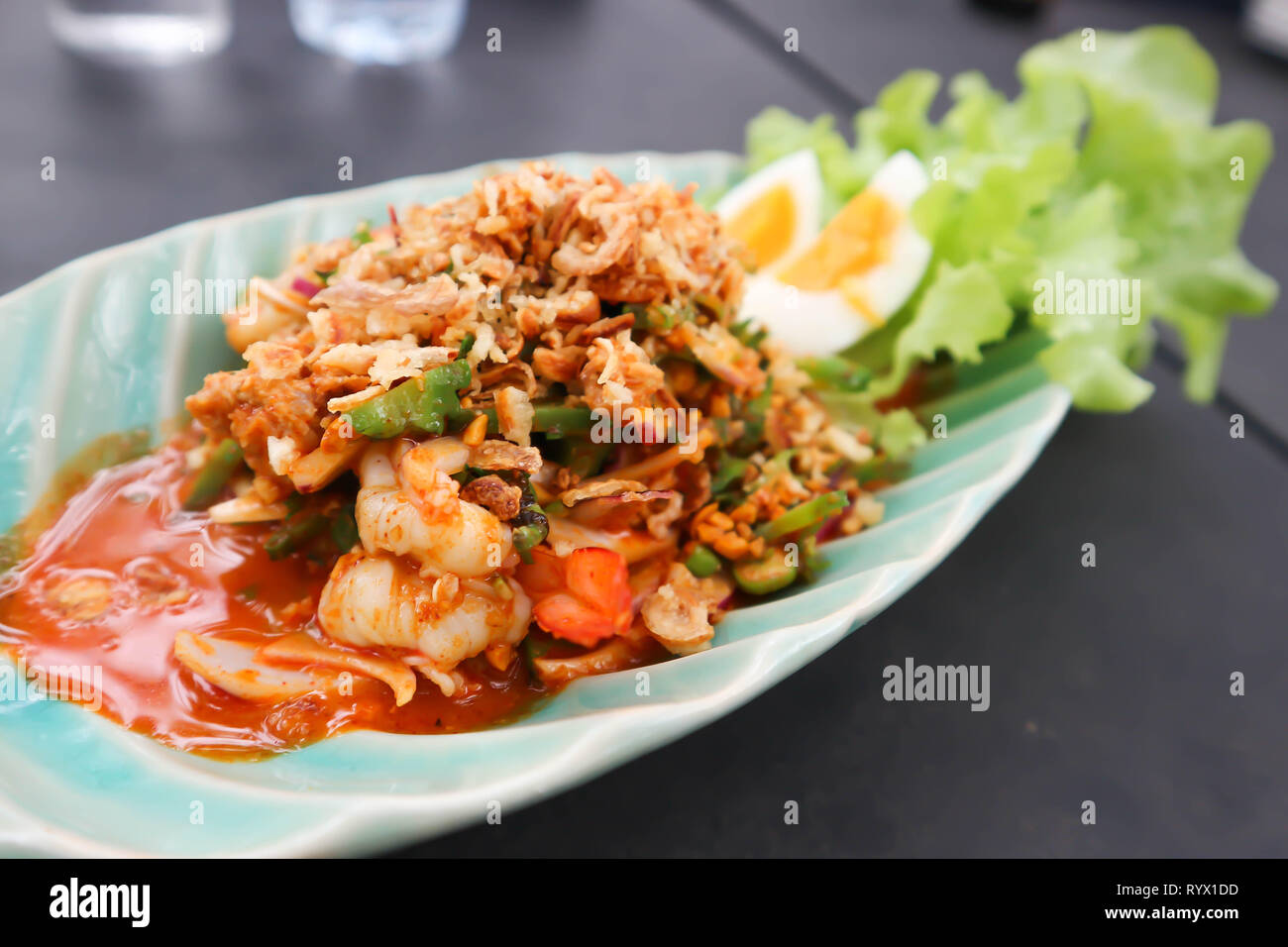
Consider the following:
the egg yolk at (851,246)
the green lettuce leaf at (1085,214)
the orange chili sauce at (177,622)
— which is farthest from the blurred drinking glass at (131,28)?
the egg yolk at (851,246)

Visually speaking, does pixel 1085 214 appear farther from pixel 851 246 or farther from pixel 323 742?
pixel 323 742

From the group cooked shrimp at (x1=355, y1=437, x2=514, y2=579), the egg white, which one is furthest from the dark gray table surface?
the egg white

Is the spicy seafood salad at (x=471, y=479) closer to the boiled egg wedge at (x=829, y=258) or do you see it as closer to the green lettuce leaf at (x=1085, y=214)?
the green lettuce leaf at (x=1085, y=214)

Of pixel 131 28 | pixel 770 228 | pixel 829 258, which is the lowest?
pixel 829 258

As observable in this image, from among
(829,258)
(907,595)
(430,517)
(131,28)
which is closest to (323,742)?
(430,517)

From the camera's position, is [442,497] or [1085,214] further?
[1085,214]
